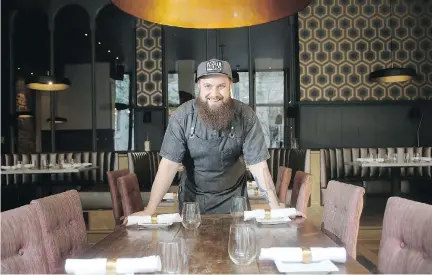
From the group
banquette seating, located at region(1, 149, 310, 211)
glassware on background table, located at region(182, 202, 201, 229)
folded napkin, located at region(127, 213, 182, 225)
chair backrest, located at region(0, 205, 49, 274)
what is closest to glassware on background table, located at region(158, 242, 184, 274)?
chair backrest, located at region(0, 205, 49, 274)

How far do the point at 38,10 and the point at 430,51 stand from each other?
26.7 ft

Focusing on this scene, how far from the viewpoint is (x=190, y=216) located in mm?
2004

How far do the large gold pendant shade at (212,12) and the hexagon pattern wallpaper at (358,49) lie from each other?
772 cm

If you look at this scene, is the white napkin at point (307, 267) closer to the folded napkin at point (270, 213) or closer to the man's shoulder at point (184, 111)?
the folded napkin at point (270, 213)

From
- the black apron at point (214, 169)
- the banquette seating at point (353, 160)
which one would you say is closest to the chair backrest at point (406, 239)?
the black apron at point (214, 169)

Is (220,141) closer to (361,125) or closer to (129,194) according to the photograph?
(129,194)

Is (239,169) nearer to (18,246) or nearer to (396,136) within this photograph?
Result: (18,246)

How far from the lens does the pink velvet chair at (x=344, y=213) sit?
2021mm

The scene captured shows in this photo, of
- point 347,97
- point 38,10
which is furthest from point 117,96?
point 347,97

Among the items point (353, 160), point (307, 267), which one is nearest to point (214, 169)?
point (307, 267)

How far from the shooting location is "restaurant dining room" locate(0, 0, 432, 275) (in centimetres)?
162

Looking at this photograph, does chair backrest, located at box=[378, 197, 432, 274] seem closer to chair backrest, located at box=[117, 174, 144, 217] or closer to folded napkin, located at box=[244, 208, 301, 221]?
folded napkin, located at box=[244, 208, 301, 221]

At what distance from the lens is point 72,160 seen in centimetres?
666

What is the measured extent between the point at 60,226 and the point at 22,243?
1.15 ft
